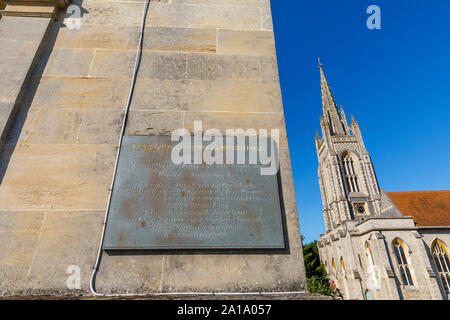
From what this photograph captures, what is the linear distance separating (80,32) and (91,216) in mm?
3403

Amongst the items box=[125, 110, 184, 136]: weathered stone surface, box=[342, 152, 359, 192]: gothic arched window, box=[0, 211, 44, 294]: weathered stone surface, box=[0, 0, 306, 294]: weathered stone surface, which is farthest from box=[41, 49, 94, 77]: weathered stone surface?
box=[342, 152, 359, 192]: gothic arched window

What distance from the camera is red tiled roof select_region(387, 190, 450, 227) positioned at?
3054 cm

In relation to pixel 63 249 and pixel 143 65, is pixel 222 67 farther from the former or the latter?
pixel 63 249

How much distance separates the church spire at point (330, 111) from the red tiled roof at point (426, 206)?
23.7 meters

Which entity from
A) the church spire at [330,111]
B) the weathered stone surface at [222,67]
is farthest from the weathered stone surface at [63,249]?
the church spire at [330,111]

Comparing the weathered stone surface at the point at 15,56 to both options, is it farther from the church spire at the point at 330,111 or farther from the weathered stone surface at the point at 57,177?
the church spire at the point at 330,111

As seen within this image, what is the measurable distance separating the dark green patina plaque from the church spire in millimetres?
61593

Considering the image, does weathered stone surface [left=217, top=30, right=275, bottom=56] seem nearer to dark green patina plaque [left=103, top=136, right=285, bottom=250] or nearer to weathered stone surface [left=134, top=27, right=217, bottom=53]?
weathered stone surface [left=134, top=27, right=217, bottom=53]

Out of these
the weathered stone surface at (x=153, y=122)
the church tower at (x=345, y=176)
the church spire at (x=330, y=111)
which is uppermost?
the church spire at (x=330, y=111)

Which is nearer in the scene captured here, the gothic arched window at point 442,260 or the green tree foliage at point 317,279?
the gothic arched window at point 442,260

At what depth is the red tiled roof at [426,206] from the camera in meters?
30.5

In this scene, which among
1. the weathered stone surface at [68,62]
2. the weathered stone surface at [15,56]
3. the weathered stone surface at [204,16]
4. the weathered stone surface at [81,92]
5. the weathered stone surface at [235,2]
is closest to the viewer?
the weathered stone surface at [15,56]

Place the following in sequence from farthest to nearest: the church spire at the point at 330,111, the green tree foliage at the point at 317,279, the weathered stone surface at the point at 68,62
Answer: the church spire at the point at 330,111
the green tree foliage at the point at 317,279
the weathered stone surface at the point at 68,62
